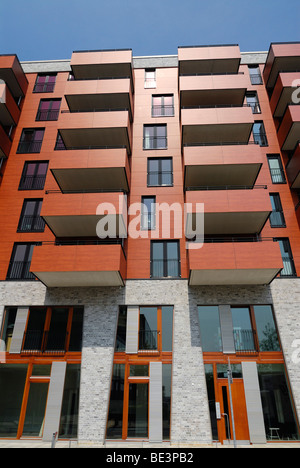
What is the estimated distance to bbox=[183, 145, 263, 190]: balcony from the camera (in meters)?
15.3

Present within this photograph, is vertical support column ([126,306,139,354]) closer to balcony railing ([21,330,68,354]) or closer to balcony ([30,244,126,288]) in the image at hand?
balcony ([30,244,126,288])

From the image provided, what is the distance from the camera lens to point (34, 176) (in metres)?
17.4

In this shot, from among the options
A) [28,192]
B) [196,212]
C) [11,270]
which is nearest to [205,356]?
[196,212]

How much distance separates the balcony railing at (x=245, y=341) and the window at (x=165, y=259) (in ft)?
12.6

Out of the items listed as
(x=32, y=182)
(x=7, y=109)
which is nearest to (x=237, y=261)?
(x=32, y=182)

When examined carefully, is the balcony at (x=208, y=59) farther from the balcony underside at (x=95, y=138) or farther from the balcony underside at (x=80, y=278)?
the balcony underside at (x=80, y=278)

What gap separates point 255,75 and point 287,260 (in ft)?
45.1

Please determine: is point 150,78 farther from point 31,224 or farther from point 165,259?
point 165,259

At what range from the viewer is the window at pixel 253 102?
18913 millimetres

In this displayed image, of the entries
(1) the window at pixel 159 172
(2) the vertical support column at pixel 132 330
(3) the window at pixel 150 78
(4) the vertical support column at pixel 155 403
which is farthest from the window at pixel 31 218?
(3) the window at pixel 150 78

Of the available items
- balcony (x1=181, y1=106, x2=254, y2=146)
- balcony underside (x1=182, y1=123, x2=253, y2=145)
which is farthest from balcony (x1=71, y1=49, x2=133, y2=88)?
balcony underside (x1=182, y1=123, x2=253, y2=145)

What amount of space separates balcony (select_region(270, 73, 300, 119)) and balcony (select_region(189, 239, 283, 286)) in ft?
31.6
